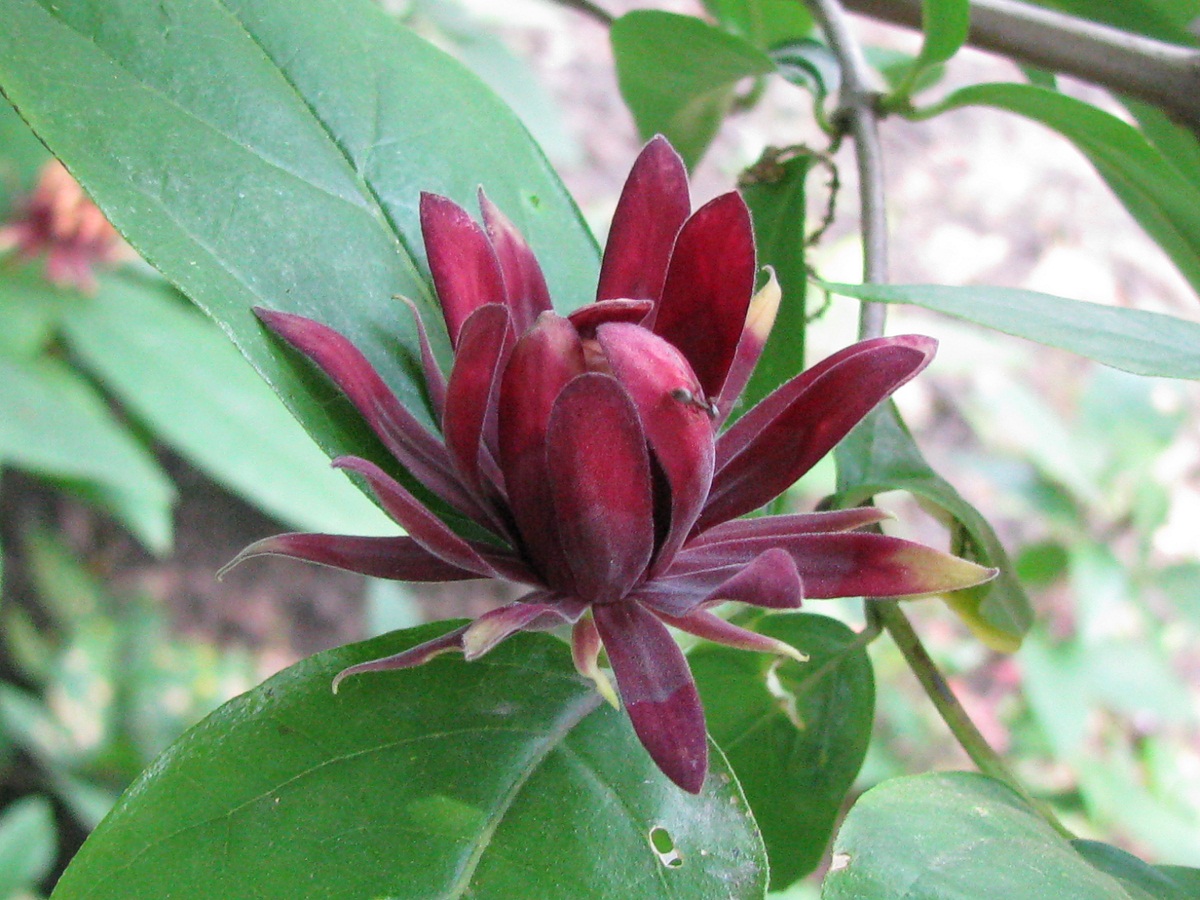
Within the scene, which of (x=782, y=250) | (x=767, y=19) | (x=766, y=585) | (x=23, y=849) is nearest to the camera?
(x=766, y=585)

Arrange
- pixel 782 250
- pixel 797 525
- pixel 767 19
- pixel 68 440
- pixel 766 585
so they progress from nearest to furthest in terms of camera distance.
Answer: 1. pixel 766 585
2. pixel 797 525
3. pixel 782 250
4. pixel 767 19
5. pixel 68 440

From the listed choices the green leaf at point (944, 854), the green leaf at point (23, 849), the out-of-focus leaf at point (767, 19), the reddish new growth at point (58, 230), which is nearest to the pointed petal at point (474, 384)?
the green leaf at point (944, 854)

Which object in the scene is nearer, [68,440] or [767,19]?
[767,19]

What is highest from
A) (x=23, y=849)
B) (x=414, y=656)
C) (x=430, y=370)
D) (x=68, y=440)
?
(x=430, y=370)

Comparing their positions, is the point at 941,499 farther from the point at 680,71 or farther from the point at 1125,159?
the point at 680,71

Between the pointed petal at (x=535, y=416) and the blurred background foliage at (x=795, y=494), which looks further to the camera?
the blurred background foliage at (x=795, y=494)

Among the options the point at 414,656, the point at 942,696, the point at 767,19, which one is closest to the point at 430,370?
the point at 414,656

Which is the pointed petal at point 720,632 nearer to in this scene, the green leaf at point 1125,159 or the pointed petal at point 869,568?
the pointed petal at point 869,568
